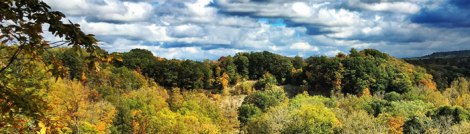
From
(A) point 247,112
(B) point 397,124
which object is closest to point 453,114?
(B) point 397,124

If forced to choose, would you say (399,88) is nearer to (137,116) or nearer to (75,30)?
(137,116)

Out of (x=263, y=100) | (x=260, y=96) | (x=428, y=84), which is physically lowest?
(x=263, y=100)

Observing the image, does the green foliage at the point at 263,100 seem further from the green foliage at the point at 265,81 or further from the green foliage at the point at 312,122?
the green foliage at the point at 312,122

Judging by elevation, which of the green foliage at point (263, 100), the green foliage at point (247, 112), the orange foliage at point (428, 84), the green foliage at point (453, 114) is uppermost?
the green foliage at point (453, 114)

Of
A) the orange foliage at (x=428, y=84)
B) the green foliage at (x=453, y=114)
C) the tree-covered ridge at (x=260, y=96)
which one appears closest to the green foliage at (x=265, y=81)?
the tree-covered ridge at (x=260, y=96)

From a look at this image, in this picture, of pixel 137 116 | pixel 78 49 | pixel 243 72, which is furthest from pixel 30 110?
pixel 243 72

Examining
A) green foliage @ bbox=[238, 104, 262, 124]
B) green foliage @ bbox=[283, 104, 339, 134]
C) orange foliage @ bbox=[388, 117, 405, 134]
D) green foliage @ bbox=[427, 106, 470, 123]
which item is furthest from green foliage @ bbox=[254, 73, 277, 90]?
green foliage @ bbox=[283, 104, 339, 134]

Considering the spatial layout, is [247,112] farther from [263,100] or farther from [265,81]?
[265,81]

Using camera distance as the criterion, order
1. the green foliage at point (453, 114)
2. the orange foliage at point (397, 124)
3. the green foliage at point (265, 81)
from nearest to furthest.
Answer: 1. the orange foliage at point (397, 124)
2. the green foliage at point (453, 114)
3. the green foliage at point (265, 81)

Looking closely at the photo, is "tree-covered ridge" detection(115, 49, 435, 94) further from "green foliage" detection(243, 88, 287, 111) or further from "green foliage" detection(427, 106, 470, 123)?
"green foliage" detection(427, 106, 470, 123)

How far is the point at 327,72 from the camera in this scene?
12144 centimetres

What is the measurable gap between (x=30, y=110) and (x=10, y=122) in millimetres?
666

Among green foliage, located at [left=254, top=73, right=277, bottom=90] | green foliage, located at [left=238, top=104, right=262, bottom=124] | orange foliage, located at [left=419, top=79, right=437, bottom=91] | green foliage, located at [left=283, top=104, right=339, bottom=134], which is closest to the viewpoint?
green foliage, located at [left=283, top=104, right=339, bottom=134]

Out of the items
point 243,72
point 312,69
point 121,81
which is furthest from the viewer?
point 243,72
